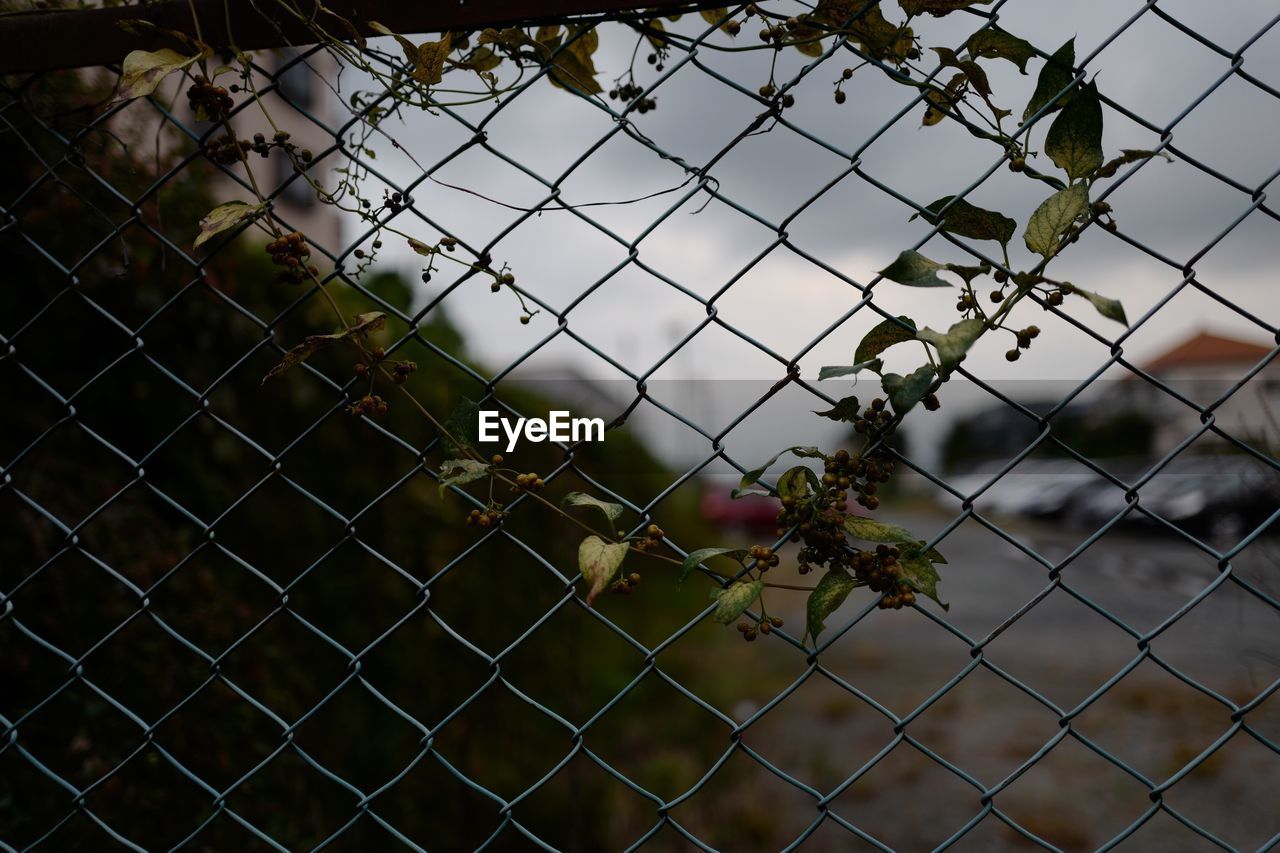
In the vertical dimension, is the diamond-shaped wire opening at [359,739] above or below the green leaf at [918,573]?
below

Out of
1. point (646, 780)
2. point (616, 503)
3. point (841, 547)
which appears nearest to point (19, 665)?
point (616, 503)

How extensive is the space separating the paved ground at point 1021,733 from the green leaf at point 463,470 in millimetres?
949

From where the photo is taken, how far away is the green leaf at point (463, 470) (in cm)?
89

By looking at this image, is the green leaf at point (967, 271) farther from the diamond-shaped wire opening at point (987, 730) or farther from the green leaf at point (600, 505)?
the diamond-shaped wire opening at point (987, 730)

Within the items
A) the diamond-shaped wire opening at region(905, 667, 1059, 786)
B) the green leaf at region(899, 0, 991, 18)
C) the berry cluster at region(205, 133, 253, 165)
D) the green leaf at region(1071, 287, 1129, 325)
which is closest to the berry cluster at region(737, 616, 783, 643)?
the green leaf at region(1071, 287, 1129, 325)

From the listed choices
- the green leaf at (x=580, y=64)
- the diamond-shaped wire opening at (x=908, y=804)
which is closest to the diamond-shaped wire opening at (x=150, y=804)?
the green leaf at (x=580, y=64)

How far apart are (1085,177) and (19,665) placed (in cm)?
182

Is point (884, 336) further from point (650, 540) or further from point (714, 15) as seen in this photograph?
point (714, 15)

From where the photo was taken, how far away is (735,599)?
845mm

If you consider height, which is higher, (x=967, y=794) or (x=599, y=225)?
(x=599, y=225)

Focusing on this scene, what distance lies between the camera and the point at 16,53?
1043mm

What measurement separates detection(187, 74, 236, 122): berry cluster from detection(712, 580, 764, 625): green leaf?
71cm

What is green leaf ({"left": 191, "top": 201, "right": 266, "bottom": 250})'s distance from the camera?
87 centimetres

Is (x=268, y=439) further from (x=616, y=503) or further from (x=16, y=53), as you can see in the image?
(x=616, y=503)
